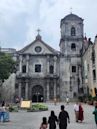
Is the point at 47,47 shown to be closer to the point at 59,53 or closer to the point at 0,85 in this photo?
the point at 59,53

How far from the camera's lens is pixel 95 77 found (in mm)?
48812

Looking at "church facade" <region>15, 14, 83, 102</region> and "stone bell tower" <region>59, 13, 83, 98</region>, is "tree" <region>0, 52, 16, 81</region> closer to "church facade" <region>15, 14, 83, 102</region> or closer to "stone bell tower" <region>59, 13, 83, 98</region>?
"church facade" <region>15, 14, 83, 102</region>

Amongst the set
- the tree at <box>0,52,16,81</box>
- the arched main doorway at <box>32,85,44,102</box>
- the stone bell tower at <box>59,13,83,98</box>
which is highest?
the stone bell tower at <box>59,13,83,98</box>

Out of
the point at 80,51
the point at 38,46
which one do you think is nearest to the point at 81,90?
the point at 80,51

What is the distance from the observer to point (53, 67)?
57.4 metres

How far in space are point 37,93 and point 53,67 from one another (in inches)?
224

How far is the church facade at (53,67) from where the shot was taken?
5578 cm

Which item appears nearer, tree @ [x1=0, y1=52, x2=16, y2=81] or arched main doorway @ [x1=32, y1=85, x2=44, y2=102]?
tree @ [x1=0, y1=52, x2=16, y2=81]

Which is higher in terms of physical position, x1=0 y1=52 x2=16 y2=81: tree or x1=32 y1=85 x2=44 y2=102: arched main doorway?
Result: x1=0 y1=52 x2=16 y2=81: tree

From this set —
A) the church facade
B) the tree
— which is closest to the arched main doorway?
the church facade

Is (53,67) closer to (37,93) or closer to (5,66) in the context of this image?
(37,93)

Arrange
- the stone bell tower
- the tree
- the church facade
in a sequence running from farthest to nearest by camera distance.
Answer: the stone bell tower
the church facade
the tree

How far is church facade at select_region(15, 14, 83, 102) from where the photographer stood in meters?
55.8

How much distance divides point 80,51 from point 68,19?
6.61 m
